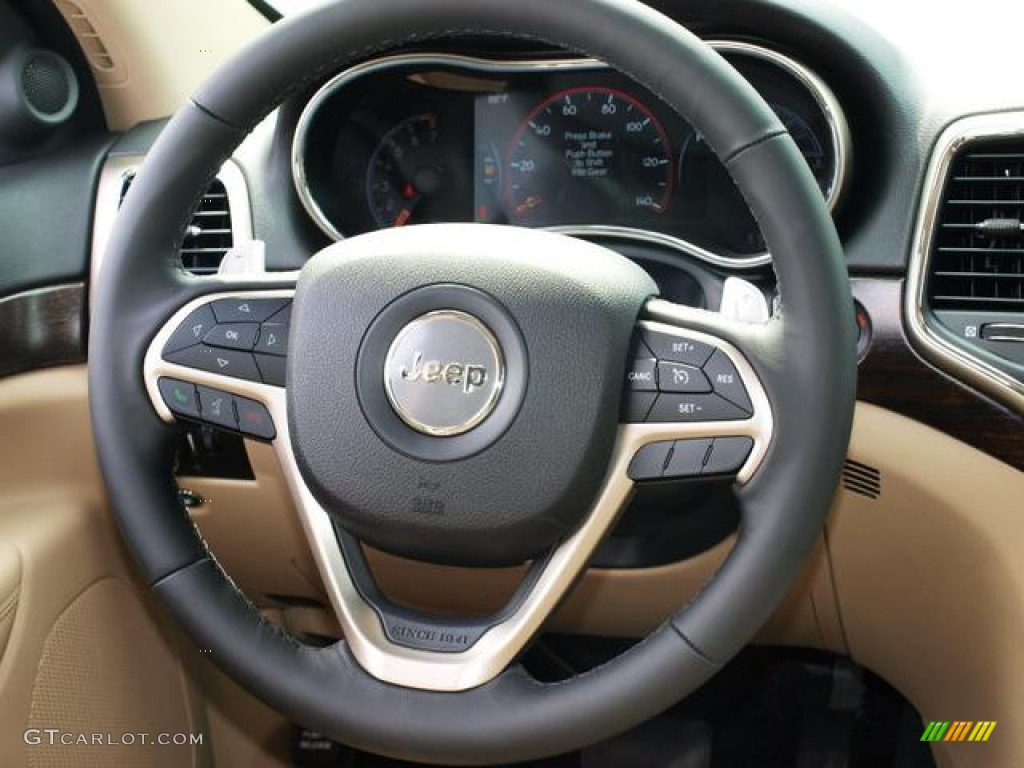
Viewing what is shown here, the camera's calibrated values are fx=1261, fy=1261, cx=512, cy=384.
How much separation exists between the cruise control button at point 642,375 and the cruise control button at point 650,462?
0.14ft

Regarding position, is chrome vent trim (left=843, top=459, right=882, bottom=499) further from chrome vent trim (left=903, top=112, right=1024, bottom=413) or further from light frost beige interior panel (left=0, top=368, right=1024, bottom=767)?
chrome vent trim (left=903, top=112, right=1024, bottom=413)

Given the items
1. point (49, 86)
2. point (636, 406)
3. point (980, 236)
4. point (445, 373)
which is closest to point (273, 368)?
point (445, 373)

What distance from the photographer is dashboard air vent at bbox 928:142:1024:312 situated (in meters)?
1.22

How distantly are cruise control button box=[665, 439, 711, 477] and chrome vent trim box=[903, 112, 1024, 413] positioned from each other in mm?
400

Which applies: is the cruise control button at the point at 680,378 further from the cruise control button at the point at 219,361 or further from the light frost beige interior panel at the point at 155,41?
the light frost beige interior panel at the point at 155,41

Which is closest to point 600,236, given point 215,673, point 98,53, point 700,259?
point 700,259

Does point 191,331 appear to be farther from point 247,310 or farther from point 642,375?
point 642,375

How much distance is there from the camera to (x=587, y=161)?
4.66 feet

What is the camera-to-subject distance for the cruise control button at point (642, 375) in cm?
94

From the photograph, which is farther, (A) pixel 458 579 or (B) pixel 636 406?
(A) pixel 458 579

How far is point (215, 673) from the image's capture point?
5.69 ft

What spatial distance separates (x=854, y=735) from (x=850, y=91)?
930 millimetres

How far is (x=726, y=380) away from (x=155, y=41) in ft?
3.33

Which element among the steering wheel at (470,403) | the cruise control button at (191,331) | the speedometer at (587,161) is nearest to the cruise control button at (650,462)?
the steering wheel at (470,403)
